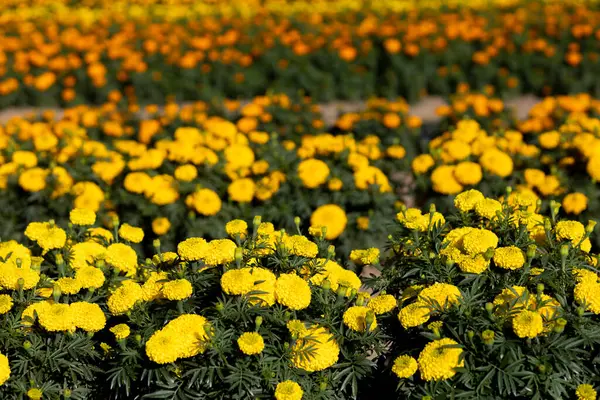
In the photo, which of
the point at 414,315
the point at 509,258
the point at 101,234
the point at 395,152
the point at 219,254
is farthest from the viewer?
the point at 395,152

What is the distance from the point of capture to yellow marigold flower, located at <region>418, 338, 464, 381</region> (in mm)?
2457

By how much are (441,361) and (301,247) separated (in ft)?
2.52

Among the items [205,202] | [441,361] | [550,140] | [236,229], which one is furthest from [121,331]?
[550,140]

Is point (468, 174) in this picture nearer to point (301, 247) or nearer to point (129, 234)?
point (301, 247)

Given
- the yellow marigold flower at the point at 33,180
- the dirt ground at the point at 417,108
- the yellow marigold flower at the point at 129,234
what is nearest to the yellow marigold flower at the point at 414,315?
the yellow marigold flower at the point at 129,234

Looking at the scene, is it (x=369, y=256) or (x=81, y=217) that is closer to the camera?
(x=369, y=256)

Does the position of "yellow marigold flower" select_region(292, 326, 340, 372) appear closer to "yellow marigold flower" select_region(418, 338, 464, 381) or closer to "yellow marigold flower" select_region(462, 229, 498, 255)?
"yellow marigold flower" select_region(418, 338, 464, 381)

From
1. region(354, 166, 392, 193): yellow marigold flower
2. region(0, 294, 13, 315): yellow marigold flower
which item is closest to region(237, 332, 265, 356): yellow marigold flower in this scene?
region(0, 294, 13, 315): yellow marigold flower

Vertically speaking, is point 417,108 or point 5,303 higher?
point 5,303

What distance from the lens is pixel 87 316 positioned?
2764 millimetres

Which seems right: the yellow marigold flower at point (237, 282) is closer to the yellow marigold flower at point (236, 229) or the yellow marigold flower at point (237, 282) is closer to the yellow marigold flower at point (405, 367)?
the yellow marigold flower at point (236, 229)

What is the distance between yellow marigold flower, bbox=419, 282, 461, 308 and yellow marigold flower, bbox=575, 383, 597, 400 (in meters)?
0.48

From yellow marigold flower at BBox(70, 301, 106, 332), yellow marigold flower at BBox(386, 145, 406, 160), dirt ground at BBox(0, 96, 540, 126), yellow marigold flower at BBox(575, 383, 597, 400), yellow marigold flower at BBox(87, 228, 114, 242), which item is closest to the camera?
yellow marigold flower at BBox(575, 383, 597, 400)

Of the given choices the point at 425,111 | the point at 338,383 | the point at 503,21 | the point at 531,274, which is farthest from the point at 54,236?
the point at 503,21
